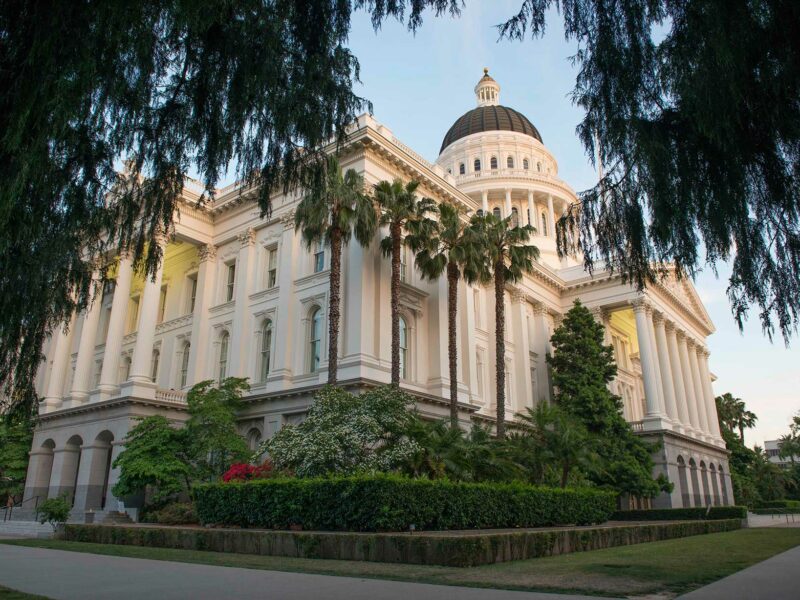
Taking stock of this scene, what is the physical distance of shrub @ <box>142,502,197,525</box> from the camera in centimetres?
2519

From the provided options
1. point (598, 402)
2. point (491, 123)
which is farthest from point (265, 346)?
point (491, 123)

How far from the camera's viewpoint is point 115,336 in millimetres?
34562

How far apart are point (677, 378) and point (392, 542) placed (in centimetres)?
4552

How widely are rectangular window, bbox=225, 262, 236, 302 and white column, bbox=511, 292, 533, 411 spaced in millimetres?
18449

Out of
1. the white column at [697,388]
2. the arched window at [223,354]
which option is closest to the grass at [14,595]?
the arched window at [223,354]

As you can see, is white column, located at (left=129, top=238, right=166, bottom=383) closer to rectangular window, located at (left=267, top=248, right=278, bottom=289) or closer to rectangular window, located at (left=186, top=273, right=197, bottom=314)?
rectangular window, located at (left=186, top=273, right=197, bottom=314)

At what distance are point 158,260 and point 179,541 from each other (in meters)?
9.34

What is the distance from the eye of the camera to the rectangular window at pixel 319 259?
32125mm

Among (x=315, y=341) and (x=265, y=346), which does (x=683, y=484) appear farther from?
(x=265, y=346)

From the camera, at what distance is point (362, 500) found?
16.0 m

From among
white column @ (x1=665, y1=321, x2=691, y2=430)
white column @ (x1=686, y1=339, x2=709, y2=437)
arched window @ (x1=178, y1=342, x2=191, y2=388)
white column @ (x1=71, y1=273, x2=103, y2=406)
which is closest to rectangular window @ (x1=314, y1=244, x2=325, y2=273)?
arched window @ (x1=178, y1=342, x2=191, y2=388)

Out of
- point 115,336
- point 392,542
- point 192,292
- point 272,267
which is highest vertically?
point 192,292

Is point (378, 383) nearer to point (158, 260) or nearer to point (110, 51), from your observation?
point (158, 260)

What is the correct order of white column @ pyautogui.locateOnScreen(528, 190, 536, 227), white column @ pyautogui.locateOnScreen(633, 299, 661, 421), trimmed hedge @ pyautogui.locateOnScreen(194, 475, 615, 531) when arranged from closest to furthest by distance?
1. trimmed hedge @ pyautogui.locateOnScreen(194, 475, 615, 531)
2. white column @ pyautogui.locateOnScreen(633, 299, 661, 421)
3. white column @ pyautogui.locateOnScreen(528, 190, 536, 227)
